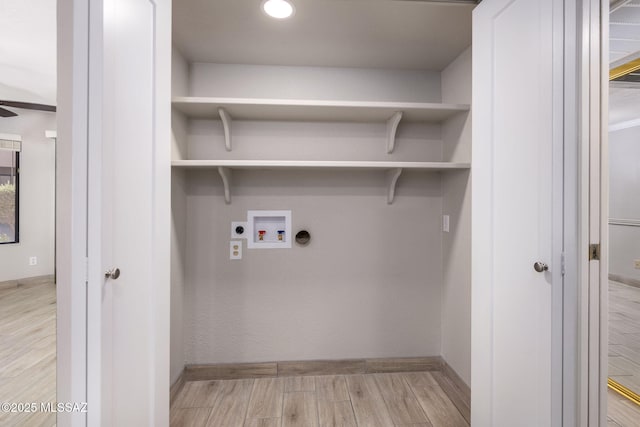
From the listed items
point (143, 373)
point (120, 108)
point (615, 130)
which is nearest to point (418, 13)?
point (615, 130)

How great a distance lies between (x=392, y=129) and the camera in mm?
2205

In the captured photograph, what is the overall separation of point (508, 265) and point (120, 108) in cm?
152

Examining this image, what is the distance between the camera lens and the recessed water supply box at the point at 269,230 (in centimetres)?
231

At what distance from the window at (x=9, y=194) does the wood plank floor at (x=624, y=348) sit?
182cm

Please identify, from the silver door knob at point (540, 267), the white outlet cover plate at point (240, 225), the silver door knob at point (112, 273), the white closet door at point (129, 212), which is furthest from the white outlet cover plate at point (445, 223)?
the silver door knob at point (112, 273)

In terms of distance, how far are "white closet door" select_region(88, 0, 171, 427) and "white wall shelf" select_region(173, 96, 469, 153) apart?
1.80 ft

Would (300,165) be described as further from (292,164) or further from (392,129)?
(392,129)

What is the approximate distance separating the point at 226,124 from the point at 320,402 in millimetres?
1846

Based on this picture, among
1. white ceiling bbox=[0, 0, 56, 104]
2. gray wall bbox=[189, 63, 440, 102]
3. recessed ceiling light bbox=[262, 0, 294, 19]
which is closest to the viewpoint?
white ceiling bbox=[0, 0, 56, 104]

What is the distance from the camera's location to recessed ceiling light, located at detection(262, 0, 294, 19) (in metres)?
1.57

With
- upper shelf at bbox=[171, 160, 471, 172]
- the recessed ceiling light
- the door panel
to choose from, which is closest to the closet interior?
upper shelf at bbox=[171, 160, 471, 172]

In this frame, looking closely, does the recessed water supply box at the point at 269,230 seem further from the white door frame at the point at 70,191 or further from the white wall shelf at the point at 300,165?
the white door frame at the point at 70,191

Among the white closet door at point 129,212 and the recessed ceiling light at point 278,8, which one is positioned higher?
the recessed ceiling light at point 278,8

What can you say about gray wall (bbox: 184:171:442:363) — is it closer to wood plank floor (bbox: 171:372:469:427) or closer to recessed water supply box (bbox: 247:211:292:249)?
recessed water supply box (bbox: 247:211:292:249)
